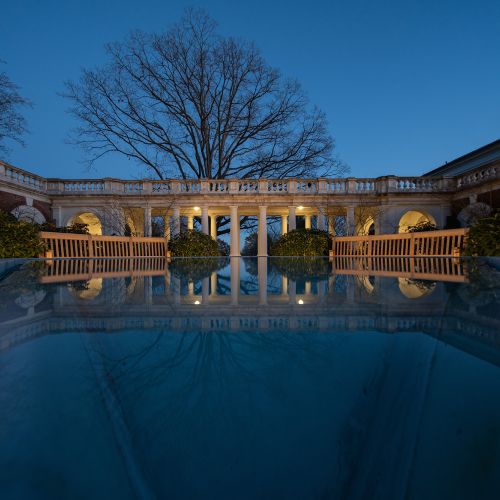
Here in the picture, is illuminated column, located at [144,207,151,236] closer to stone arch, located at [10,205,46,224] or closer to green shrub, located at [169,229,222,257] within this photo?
green shrub, located at [169,229,222,257]

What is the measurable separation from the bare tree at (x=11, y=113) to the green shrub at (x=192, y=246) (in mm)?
11044

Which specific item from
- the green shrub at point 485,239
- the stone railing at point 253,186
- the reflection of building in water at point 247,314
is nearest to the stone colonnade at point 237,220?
the stone railing at point 253,186

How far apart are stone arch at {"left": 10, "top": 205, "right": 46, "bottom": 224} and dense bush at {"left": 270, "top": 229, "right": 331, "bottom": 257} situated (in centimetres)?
1280

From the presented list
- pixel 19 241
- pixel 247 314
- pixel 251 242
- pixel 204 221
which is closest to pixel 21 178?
pixel 204 221

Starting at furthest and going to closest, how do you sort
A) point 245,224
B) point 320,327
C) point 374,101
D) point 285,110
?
point 374,101, point 245,224, point 285,110, point 320,327

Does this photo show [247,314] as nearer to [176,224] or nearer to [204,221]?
[176,224]

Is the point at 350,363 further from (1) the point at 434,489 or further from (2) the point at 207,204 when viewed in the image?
(2) the point at 207,204

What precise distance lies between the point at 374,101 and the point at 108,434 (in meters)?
79.2

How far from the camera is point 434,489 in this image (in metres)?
0.50

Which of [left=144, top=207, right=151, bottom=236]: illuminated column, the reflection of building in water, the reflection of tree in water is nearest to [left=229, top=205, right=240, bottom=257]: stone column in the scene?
[left=144, top=207, right=151, bottom=236]: illuminated column

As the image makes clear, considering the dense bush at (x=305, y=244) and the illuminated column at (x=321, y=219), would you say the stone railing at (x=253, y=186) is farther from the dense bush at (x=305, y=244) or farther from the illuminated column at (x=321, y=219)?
the dense bush at (x=305, y=244)

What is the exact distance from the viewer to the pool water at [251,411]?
0.50m

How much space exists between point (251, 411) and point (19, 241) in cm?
876

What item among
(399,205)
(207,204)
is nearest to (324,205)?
(399,205)
